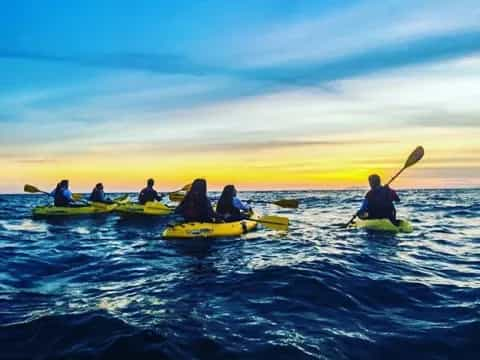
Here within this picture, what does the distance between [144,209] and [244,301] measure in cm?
1776

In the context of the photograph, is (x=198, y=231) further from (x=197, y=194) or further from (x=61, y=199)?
(x=61, y=199)

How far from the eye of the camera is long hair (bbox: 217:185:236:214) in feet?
55.4

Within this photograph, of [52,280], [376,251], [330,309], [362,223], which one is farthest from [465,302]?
[362,223]

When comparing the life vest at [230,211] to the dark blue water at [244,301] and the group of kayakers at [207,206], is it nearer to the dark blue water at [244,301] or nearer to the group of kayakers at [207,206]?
the group of kayakers at [207,206]

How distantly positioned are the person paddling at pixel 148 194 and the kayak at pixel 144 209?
1.26m

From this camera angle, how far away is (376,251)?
12.2 m

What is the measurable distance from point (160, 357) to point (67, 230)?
1630 centimetres

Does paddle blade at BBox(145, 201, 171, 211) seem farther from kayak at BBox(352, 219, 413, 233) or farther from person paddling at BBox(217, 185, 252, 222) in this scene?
kayak at BBox(352, 219, 413, 233)

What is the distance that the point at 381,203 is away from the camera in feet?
53.5

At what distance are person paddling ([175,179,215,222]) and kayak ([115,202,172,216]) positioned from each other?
9088 millimetres

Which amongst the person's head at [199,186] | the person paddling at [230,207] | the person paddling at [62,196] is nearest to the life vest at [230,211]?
the person paddling at [230,207]

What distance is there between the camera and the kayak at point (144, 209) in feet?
→ 78.7

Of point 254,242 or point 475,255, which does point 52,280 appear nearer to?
point 254,242

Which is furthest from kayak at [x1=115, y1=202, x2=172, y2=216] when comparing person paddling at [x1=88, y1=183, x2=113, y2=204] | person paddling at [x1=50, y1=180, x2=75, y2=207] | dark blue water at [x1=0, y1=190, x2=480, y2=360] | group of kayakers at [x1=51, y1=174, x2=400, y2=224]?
dark blue water at [x1=0, y1=190, x2=480, y2=360]
